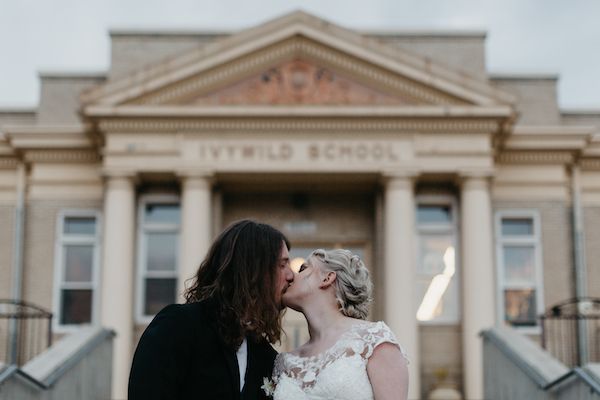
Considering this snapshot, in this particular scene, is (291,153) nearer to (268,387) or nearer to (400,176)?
(400,176)

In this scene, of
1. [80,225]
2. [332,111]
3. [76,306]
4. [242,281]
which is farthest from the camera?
[80,225]

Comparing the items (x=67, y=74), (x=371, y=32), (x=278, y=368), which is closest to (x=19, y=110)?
(x=67, y=74)

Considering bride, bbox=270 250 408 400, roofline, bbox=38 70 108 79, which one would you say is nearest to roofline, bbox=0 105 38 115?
roofline, bbox=38 70 108 79

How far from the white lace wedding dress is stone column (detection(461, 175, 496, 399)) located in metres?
12.2

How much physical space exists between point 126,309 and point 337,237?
4.66 metres

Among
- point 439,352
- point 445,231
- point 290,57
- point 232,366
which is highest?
point 290,57

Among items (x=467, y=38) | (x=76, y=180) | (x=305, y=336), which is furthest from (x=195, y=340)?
(x=467, y=38)

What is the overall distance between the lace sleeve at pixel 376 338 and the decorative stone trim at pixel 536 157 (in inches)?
583

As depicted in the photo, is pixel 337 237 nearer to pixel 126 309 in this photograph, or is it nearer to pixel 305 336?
pixel 305 336

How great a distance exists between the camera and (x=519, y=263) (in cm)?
1841

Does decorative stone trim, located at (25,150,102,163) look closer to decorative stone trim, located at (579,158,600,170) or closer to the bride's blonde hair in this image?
decorative stone trim, located at (579,158,600,170)

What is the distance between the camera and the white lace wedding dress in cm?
407

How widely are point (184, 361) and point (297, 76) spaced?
45.2 feet

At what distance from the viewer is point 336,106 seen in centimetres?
1669
